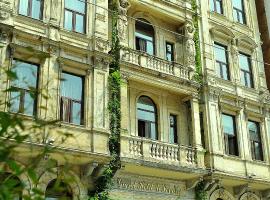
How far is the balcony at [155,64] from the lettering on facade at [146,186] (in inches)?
193

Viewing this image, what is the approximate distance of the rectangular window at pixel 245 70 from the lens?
76.4 ft

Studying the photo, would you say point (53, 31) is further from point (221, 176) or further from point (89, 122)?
point (221, 176)

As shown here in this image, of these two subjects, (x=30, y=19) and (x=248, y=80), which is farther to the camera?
(x=248, y=80)

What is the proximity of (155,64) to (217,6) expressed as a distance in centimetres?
729

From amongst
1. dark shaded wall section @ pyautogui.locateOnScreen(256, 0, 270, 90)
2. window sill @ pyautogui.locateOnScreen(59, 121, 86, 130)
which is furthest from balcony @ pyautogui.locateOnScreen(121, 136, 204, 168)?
dark shaded wall section @ pyautogui.locateOnScreen(256, 0, 270, 90)

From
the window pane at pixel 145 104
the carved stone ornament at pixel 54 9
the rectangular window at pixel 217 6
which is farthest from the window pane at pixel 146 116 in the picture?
the rectangular window at pixel 217 6

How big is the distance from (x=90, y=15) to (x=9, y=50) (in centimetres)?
425

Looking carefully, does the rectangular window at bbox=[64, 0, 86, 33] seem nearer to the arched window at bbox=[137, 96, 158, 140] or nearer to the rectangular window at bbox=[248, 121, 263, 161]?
the arched window at bbox=[137, 96, 158, 140]

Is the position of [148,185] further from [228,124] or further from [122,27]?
[122,27]

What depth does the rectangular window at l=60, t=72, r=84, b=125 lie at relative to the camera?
16031 mm

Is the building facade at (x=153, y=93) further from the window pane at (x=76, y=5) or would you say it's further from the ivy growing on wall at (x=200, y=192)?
the ivy growing on wall at (x=200, y=192)

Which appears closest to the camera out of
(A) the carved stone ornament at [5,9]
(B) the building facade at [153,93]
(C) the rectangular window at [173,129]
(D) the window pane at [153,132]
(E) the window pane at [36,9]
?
(A) the carved stone ornament at [5,9]

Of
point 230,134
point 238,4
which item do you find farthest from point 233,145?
point 238,4

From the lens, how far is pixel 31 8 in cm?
1650
